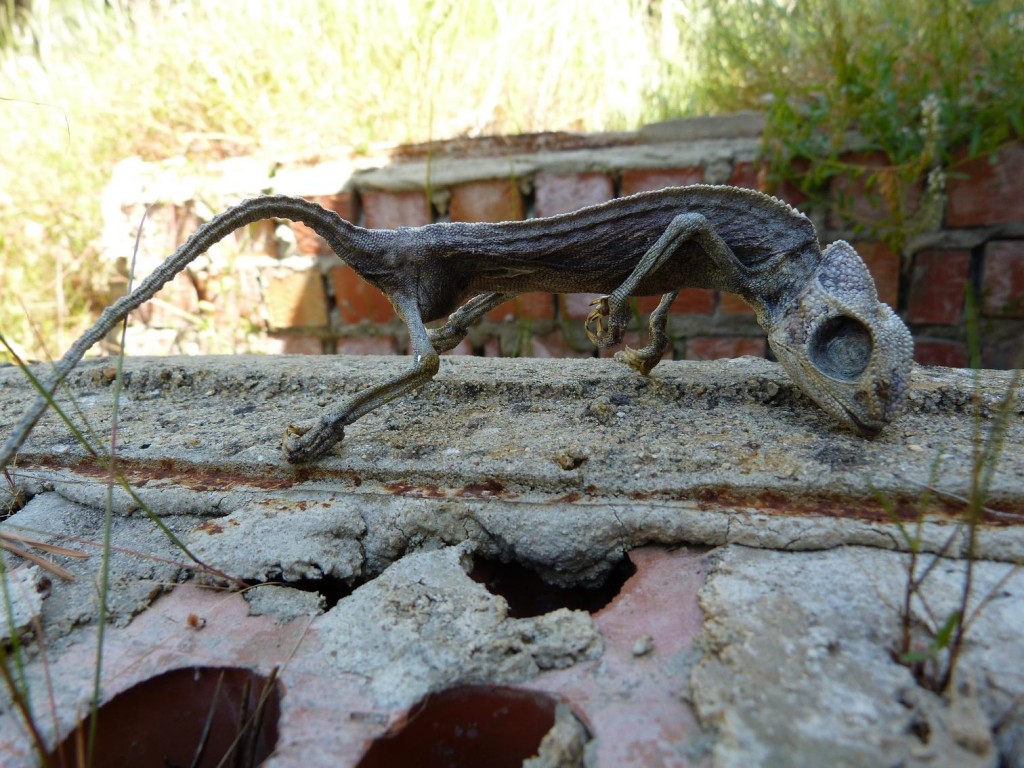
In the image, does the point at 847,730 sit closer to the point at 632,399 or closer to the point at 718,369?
the point at 632,399

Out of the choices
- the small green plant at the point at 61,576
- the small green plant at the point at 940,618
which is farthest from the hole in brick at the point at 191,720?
the small green plant at the point at 940,618

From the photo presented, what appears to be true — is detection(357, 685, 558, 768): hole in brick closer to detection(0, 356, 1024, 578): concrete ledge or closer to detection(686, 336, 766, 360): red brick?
detection(0, 356, 1024, 578): concrete ledge

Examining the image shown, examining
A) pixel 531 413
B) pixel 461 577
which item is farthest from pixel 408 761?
pixel 531 413

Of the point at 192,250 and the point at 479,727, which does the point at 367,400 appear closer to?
the point at 192,250

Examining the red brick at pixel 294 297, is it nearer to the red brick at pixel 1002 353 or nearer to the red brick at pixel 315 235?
the red brick at pixel 315 235

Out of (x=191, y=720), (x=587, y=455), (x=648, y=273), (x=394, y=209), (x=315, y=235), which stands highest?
Result: (x=394, y=209)

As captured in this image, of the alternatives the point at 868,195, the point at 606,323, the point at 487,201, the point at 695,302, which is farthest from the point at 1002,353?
the point at 487,201

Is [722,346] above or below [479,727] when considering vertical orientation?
above
